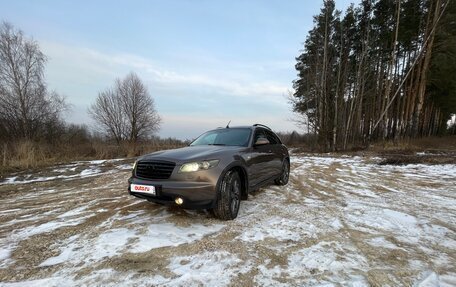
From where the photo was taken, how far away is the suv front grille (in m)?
4.29

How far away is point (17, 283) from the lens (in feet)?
8.98

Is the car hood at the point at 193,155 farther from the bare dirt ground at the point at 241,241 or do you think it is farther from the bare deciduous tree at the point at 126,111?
the bare deciduous tree at the point at 126,111

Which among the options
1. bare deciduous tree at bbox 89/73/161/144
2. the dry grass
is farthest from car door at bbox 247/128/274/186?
bare deciduous tree at bbox 89/73/161/144

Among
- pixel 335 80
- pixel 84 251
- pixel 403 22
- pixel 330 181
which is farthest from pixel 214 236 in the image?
pixel 403 22

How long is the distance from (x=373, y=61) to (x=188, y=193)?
28.0 m

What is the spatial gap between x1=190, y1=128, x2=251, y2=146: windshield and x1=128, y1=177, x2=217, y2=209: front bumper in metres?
1.59

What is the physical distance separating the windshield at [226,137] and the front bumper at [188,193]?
62.7 inches

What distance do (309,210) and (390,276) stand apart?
7.86 feet

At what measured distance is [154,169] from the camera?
4426mm

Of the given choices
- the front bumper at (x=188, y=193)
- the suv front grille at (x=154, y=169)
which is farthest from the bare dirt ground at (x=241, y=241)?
the suv front grille at (x=154, y=169)

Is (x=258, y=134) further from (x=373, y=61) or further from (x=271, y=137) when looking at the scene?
(x=373, y=61)

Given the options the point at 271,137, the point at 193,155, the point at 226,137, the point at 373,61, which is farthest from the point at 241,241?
the point at 373,61

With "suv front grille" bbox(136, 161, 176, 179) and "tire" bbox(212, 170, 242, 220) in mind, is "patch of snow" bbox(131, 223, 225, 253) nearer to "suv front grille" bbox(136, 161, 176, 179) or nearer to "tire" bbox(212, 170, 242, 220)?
"tire" bbox(212, 170, 242, 220)

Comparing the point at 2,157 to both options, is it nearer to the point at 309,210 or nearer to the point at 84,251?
the point at 84,251
